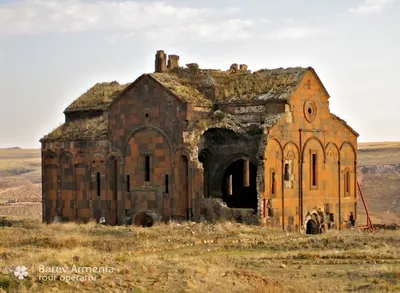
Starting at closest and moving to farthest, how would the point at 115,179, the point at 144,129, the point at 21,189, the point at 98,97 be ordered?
1. the point at 144,129
2. the point at 115,179
3. the point at 98,97
4. the point at 21,189

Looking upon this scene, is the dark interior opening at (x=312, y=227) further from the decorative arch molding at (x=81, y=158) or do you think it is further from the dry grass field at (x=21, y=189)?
the dry grass field at (x=21, y=189)

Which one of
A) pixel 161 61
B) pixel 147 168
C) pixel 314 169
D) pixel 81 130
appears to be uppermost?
pixel 161 61

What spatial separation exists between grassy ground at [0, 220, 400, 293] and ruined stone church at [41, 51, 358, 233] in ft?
12.7

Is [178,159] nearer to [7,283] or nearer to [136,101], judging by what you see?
[136,101]

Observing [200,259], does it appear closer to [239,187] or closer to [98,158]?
[239,187]

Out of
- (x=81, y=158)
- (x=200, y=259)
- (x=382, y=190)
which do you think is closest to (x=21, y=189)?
(x=382, y=190)

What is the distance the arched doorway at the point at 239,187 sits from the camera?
36969 millimetres

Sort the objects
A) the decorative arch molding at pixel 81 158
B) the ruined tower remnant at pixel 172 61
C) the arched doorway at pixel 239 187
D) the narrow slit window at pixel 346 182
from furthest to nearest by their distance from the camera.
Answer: the ruined tower remnant at pixel 172 61 → the narrow slit window at pixel 346 182 → the decorative arch molding at pixel 81 158 → the arched doorway at pixel 239 187

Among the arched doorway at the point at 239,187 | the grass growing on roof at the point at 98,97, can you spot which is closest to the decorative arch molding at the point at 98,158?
the grass growing on roof at the point at 98,97

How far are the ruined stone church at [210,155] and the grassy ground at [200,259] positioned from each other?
12.7 feet

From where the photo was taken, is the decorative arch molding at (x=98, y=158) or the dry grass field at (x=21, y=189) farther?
the dry grass field at (x=21, y=189)

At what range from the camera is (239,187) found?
1487 inches

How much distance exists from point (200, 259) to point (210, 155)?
48.3 feet

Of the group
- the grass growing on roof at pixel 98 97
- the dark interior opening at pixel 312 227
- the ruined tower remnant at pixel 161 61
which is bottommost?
the dark interior opening at pixel 312 227
